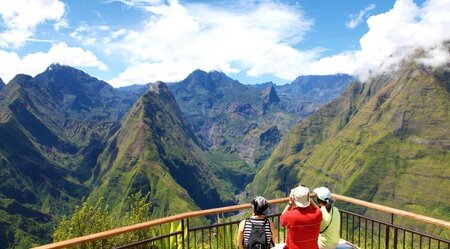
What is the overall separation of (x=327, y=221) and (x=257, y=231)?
5.37 ft

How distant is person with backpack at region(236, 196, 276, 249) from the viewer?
6.48 meters

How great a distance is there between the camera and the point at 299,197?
636cm

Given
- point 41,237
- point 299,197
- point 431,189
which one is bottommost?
point 41,237

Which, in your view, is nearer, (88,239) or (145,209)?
(88,239)

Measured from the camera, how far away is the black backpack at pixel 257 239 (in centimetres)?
648

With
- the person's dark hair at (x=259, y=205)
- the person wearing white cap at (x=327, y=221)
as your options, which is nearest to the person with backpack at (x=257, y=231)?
the person's dark hair at (x=259, y=205)

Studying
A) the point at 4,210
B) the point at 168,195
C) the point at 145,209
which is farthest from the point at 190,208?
the point at 145,209

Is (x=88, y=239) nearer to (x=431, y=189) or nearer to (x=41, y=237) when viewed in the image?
(x=41, y=237)

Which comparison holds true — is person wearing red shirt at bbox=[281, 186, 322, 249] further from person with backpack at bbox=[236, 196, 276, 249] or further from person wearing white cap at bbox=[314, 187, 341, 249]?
person wearing white cap at bbox=[314, 187, 341, 249]

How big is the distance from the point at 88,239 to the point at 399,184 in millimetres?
202740

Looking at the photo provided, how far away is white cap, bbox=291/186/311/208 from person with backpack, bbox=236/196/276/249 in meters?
0.47

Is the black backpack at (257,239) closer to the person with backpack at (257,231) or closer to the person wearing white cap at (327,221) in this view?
the person with backpack at (257,231)

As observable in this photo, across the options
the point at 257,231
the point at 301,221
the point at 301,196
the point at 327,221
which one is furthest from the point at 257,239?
the point at 327,221

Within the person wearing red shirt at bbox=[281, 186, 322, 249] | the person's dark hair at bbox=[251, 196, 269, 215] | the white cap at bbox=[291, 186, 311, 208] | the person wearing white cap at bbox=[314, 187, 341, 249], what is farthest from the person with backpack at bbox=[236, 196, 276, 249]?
the person wearing white cap at bbox=[314, 187, 341, 249]
